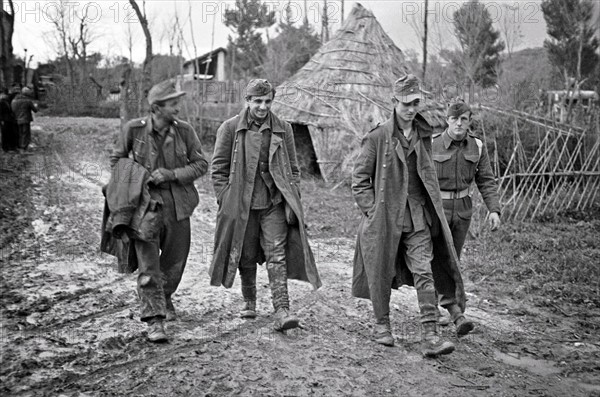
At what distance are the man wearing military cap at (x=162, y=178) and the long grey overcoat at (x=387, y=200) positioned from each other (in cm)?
125

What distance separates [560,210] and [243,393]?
870cm

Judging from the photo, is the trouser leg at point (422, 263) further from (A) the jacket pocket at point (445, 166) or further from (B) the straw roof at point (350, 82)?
(B) the straw roof at point (350, 82)

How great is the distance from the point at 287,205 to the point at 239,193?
377mm

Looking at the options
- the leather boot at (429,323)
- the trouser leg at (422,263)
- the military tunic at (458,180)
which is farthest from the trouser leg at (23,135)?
the leather boot at (429,323)

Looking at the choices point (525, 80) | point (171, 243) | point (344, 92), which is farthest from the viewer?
point (525, 80)

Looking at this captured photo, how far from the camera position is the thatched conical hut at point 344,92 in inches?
518

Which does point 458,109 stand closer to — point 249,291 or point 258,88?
point 258,88

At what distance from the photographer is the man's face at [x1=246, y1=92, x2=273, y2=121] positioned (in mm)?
4824

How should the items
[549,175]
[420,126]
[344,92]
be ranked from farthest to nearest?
[344,92] → [549,175] → [420,126]

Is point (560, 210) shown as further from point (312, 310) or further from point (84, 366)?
point (84, 366)

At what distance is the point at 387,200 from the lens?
4574 millimetres

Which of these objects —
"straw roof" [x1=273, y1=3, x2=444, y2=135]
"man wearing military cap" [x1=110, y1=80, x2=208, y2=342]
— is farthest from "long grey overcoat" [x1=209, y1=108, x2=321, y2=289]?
"straw roof" [x1=273, y1=3, x2=444, y2=135]

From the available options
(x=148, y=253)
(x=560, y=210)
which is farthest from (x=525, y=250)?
(x=148, y=253)

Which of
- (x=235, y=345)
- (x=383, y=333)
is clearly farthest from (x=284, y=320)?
(x=383, y=333)
